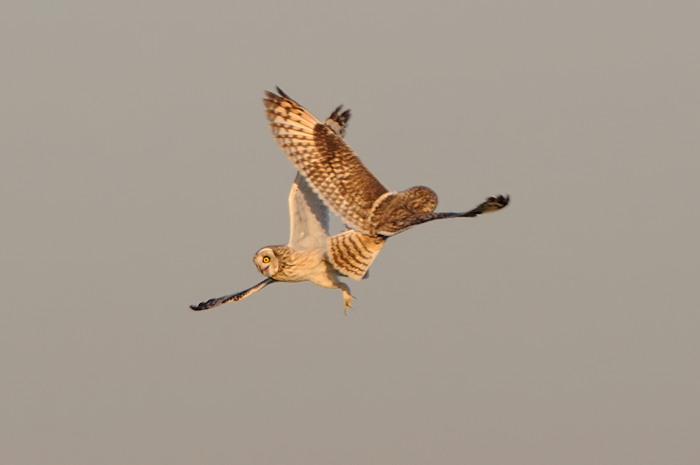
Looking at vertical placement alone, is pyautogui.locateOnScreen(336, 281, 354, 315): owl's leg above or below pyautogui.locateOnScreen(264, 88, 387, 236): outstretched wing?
below

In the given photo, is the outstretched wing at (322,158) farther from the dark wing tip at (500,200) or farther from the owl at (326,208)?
the dark wing tip at (500,200)

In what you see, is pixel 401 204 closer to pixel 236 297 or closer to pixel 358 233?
pixel 358 233

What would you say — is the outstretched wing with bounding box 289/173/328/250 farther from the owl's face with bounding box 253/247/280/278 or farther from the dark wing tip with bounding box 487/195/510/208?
the dark wing tip with bounding box 487/195/510/208

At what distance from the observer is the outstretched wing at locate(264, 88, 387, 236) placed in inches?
1219

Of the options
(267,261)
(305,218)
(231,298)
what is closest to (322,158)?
(305,218)

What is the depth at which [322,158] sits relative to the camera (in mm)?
31344

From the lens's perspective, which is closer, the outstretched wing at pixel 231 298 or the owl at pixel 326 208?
the owl at pixel 326 208

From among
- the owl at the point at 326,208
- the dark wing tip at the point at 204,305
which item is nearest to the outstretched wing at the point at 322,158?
the owl at the point at 326,208

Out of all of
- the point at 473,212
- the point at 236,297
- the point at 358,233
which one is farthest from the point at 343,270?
the point at 473,212

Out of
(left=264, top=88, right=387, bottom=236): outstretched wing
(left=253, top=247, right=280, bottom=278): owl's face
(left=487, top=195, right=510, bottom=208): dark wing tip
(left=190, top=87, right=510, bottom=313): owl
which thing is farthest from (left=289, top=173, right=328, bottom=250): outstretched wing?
(left=487, top=195, right=510, bottom=208): dark wing tip

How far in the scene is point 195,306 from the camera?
111 feet

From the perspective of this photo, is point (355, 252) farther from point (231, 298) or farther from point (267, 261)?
point (231, 298)

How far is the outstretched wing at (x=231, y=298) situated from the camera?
109 ft

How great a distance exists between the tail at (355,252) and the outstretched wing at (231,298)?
7.00 feet
